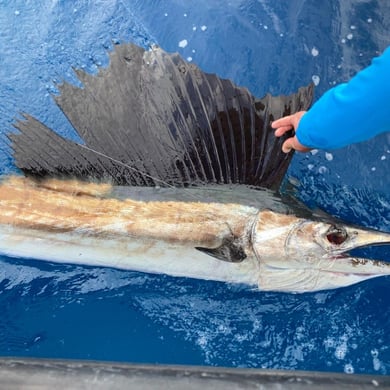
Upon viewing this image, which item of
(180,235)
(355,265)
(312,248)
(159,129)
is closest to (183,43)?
(159,129)

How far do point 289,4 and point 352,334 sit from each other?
1.59m

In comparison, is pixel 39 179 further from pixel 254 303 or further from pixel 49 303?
pixel 254 303

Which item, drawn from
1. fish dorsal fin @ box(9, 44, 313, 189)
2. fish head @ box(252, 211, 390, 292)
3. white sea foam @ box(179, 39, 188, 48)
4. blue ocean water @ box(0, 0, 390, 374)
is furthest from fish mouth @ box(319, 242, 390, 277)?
white sea foam @ box(179, 39, 188, 48)

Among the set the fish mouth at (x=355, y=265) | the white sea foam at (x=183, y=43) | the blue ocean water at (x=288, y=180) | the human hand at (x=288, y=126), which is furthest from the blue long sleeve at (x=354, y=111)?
the white sea foam at (x=183, y=43)

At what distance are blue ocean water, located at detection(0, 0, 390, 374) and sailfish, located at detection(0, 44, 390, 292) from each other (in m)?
0.19

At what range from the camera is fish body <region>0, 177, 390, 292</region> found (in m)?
1.83

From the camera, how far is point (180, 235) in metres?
1.87

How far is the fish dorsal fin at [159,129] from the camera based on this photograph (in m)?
1.89

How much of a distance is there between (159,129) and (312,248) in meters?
0.72

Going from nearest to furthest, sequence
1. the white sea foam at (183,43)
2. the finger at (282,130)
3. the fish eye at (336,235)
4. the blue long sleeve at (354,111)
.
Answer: the blue long sleeve at (354,111), the fish eye at (336,235), the finger at (282,130), the white sea foam at (183,43)

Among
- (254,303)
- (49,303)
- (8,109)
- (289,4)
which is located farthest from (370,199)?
(8,109)

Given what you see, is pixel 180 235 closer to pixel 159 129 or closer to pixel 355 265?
pixel 159 129

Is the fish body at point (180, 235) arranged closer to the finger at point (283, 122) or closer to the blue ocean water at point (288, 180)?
the blue ocean water at point (288, 180)

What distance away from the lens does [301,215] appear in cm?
183
